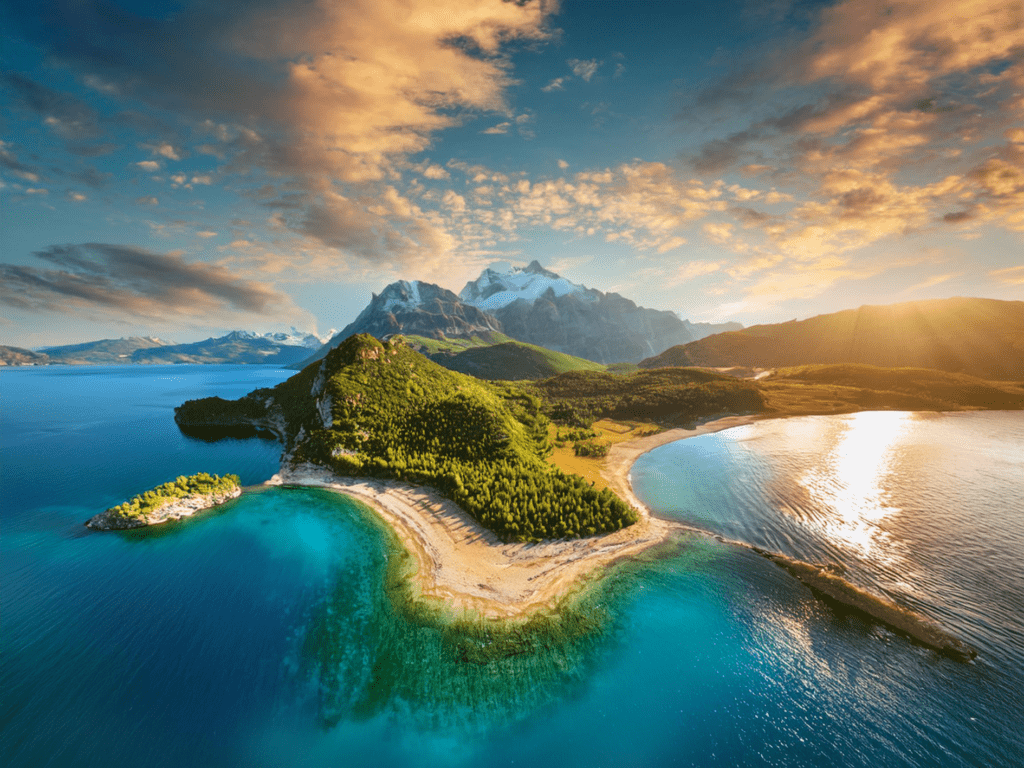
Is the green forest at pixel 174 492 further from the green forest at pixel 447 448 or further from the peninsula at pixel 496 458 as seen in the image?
the green forest at pixel 447 448

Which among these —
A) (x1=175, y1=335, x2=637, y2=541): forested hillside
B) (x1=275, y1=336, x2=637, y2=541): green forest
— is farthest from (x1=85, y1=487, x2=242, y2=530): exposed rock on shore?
(x1=175, y1=335, x2=637, y2=541): forested hillside

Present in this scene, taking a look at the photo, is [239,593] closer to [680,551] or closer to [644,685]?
[644,685]

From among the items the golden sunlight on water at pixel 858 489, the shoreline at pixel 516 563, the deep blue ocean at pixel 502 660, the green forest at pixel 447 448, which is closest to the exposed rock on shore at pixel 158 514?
the deep blue ocean at pixel 502 660

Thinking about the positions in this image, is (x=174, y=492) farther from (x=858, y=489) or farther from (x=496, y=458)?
(x=858, y=489)

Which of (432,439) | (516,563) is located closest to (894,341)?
(432,439)

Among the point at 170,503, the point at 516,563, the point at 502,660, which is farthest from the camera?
the point at 170,503
